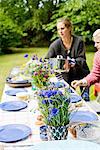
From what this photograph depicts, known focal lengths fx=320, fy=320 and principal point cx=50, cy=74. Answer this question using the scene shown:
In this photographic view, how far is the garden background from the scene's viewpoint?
38.1ft

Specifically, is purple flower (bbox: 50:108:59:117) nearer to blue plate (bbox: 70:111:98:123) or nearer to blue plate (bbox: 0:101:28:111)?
blue plate (bbox: 70:111:98:123)

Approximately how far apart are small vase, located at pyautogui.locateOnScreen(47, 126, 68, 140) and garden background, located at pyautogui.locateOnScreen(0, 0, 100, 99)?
9295 mm

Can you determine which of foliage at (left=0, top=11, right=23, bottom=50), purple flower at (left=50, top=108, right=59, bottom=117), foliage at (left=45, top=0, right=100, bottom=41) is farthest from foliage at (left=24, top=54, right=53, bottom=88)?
foliage at (left=0, top=11, right=23, bottom=50)

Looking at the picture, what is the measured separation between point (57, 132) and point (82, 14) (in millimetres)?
10627

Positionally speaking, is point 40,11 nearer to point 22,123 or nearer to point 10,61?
point 10,61

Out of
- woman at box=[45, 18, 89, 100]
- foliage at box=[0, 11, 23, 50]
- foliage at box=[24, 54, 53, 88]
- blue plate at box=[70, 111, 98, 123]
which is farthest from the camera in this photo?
foliage at box=[0, 11, 23, 50]

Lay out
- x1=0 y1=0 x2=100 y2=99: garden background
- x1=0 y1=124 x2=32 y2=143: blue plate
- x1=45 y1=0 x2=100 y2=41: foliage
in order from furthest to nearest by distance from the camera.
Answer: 1. x1=0 y1=0 x2=100 y2=99: garden background
2. x1=45 y1=0 x2=100 y2=41: foliage
3. x1=0 y1=124 x2=32 y2=143: blue plate

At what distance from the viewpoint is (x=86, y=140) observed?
57.2 inches

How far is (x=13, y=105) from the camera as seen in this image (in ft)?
7.15

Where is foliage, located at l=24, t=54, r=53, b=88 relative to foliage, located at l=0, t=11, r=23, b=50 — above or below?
above

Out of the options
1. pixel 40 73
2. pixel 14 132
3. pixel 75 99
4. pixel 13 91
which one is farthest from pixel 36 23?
pixel 14 132

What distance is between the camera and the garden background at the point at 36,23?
11.6 metres

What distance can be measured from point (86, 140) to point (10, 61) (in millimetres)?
8920

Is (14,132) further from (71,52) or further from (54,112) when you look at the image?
(71,52)
